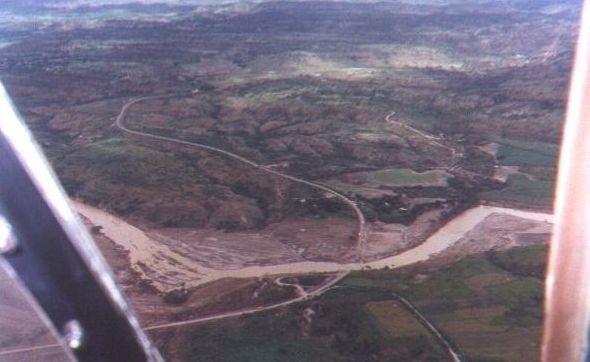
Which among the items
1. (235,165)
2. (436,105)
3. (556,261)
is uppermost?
(556,261)

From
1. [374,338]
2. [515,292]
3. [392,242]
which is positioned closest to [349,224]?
[392,242]

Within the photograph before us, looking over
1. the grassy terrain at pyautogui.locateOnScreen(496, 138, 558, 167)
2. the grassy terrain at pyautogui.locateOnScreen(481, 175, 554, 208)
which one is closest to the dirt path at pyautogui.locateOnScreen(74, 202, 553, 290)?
the grassy terrain at pyautogui.locateOnScreen(481, 175, 554, 208)

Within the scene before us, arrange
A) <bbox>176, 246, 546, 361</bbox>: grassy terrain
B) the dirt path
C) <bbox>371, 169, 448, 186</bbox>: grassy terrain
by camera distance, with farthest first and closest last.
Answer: <bbox>371, 169, 448, 186</bbox>: grassy terrain → the dirt path → <bbox>176, 246, 546, 361</bbox>: grassy terrain

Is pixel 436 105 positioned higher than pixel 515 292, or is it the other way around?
pixel 436 105

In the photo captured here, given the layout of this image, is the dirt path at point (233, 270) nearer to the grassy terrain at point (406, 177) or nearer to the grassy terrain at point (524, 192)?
the grassy terrain at point (524, 192)

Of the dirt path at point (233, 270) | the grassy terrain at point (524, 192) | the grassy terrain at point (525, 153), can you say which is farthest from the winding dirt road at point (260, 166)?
the grassy terrain at point (525, 153)

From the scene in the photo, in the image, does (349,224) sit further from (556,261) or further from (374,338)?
(556,261)

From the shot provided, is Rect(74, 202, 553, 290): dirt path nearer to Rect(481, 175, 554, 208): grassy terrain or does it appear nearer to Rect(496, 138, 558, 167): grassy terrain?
Rect(481, 175, 554, 208): grassy terrain
